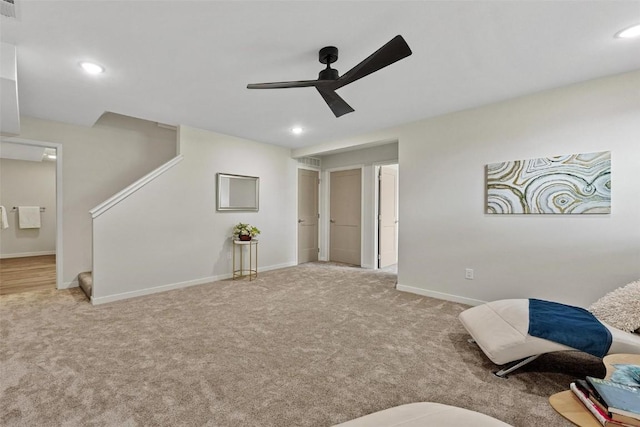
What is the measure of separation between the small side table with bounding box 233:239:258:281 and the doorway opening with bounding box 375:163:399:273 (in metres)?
2.34

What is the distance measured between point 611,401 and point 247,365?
6.43 ft

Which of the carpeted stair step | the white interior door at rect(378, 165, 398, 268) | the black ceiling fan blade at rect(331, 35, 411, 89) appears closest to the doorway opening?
the white interior door at rect(378, 165, 398, 268)

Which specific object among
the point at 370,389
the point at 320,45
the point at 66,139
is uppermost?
the point at 320,45

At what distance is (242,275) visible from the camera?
4.82 m

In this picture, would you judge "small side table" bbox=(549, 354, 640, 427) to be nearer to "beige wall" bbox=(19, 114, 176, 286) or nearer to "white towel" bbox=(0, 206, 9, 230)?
"beige wall" bbox=(19, 114, 176, 286)

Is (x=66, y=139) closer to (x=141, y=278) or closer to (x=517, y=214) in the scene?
(x=141, y=278)

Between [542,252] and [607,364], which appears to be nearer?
[607,364]

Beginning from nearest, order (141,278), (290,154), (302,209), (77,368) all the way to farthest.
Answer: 1. (77,368)
2. (141,278)
3. (290,154)
4. (302,209)

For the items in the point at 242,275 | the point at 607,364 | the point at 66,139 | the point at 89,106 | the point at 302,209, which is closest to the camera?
the point at 607,364

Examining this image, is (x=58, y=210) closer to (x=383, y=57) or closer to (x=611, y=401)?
(x=383, y=57)

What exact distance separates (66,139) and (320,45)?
13.3 ft

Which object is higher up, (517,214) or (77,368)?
(517,214)

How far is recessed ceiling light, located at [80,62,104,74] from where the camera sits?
2.42 metres

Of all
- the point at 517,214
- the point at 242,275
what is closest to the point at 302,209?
the point at 242,275
